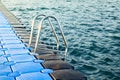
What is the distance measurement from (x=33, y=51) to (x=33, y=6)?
61.5 feet

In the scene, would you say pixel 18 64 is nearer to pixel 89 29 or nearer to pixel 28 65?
pixel 28 65

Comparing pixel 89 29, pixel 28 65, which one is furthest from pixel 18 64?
pixel 89 29

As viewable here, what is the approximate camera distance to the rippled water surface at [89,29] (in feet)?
43.5

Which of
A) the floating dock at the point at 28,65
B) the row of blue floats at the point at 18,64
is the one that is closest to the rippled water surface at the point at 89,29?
the floating dock at the point at 28,65

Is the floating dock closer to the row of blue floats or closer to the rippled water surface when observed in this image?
the row of blue floats

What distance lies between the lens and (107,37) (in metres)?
17.9

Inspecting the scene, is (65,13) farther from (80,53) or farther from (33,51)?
(33,51)

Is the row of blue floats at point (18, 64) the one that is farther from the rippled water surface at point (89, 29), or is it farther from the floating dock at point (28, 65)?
the rippled water surface at point (89, 29)

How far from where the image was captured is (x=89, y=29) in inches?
788

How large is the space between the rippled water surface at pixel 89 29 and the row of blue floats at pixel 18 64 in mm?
3684

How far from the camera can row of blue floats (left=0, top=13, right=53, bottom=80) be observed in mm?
7832

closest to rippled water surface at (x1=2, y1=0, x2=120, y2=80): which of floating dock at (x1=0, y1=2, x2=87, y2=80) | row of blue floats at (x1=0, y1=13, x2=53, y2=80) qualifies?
floating dock at (x1=0, y1=2, x2=87, y2=80)

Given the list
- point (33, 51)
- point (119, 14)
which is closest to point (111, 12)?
point (119, 14)

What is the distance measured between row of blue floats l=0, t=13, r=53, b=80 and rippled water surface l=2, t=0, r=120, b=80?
3684mm
